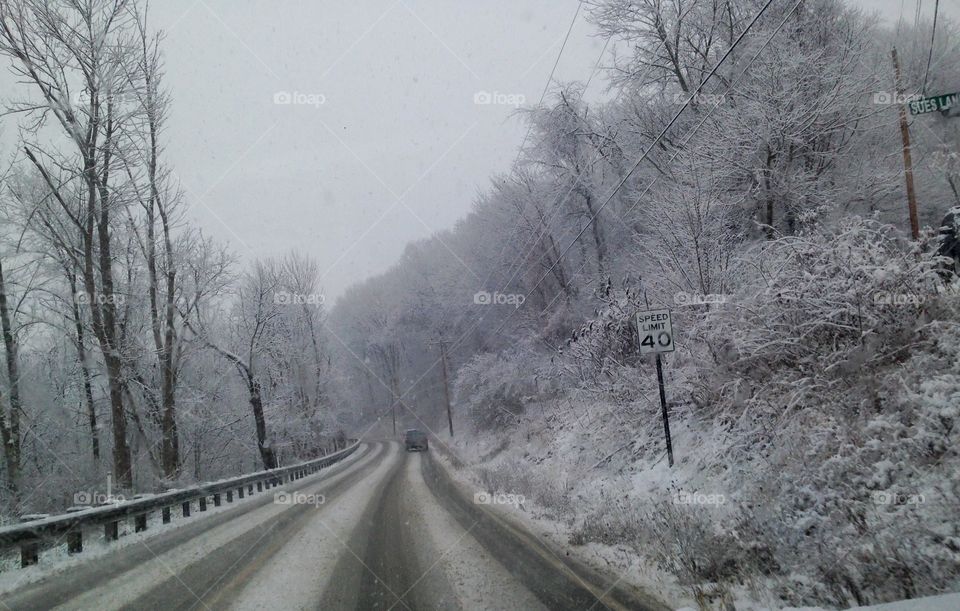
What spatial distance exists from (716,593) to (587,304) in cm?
2294

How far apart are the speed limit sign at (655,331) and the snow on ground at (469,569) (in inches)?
189

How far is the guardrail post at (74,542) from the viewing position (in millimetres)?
8578

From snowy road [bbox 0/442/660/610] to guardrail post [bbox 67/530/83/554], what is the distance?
Result: 0.74 metres

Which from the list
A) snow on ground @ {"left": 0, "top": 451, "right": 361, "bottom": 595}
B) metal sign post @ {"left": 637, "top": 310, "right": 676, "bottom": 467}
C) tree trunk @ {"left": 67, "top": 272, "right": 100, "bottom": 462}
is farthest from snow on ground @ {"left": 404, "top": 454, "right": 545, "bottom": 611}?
tree trunk @ {"left": 67, "top": 272, "right": 100, "bottom": 462}

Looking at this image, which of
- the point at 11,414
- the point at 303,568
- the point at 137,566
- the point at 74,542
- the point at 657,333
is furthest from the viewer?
the point at 11,414

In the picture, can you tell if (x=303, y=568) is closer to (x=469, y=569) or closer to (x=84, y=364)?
(x=469, y=569)

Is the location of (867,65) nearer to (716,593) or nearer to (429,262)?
(716,593)

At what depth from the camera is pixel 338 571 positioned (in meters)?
6.99

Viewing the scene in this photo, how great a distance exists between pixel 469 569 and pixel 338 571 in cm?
175

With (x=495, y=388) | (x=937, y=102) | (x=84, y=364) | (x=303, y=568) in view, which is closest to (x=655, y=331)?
(x=937, y=102)

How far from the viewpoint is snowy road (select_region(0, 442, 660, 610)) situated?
576 centimetres

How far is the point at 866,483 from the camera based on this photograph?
5.76 m

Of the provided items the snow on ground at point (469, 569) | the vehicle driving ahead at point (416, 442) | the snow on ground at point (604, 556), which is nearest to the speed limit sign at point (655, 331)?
the snow on ground at point (604, 556)

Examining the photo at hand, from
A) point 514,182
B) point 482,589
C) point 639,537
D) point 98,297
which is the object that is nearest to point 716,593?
point 639,537
